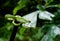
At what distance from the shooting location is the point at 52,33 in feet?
2.11

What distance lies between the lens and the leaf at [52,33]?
2.01ft

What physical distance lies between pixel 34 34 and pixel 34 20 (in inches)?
15.5

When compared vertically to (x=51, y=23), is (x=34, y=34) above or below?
below

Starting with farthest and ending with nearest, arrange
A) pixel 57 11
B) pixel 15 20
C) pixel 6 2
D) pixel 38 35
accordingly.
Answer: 1. pixel 6 2
2. pixel 38 35
3. pixel 57 11
4. pixel 15 20

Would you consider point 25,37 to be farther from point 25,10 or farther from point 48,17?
point 48,17

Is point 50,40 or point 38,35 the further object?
point 38,35

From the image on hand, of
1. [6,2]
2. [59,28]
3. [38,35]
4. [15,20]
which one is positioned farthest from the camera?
[6,2]

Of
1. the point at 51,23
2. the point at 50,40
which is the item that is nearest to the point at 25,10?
the point at 51,23

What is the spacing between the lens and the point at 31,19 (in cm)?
64

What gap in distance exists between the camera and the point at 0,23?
0.98 metres

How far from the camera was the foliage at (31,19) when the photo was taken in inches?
23.9

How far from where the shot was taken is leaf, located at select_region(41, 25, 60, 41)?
0.61m

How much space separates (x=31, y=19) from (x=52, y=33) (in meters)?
0.09

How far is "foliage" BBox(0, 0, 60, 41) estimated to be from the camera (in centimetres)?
61
